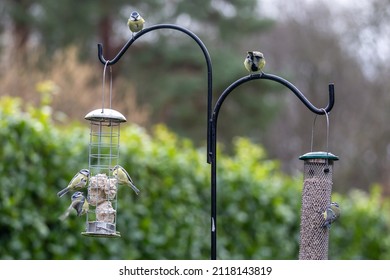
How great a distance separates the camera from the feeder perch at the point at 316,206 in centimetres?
261

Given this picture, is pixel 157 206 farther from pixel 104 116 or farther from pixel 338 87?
pixel 338 87

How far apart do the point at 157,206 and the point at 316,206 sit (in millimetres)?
2977

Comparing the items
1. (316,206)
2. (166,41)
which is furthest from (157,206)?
(166,41)

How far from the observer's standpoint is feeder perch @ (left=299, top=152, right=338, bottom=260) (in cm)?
261

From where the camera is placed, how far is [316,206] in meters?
2.62

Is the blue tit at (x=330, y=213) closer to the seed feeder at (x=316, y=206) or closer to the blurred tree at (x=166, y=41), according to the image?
the seed feeder at (x=316, y=206)

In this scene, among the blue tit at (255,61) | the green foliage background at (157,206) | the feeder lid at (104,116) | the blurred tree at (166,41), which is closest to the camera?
the blue tit at (255,61)

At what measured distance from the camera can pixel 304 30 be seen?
53.4ft

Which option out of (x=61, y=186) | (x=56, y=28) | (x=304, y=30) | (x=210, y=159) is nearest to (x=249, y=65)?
(x=210, y=159)

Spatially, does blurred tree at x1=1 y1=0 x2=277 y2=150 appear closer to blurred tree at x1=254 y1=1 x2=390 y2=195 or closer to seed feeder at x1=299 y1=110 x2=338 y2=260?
blurred tree at x1=254 y1=1 x2=390 y2=195

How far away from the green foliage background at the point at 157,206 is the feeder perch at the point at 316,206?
2.44m

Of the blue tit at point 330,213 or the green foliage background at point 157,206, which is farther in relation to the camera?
the green foliage background at point 157,206

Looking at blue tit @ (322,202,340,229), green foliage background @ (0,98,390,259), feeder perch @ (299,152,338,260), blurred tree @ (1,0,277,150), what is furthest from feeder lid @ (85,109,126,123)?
blurred tree @ (1,0,277,150)

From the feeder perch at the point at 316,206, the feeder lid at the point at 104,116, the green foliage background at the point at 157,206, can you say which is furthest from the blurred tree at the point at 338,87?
the feeder lid at the point at 104,116
